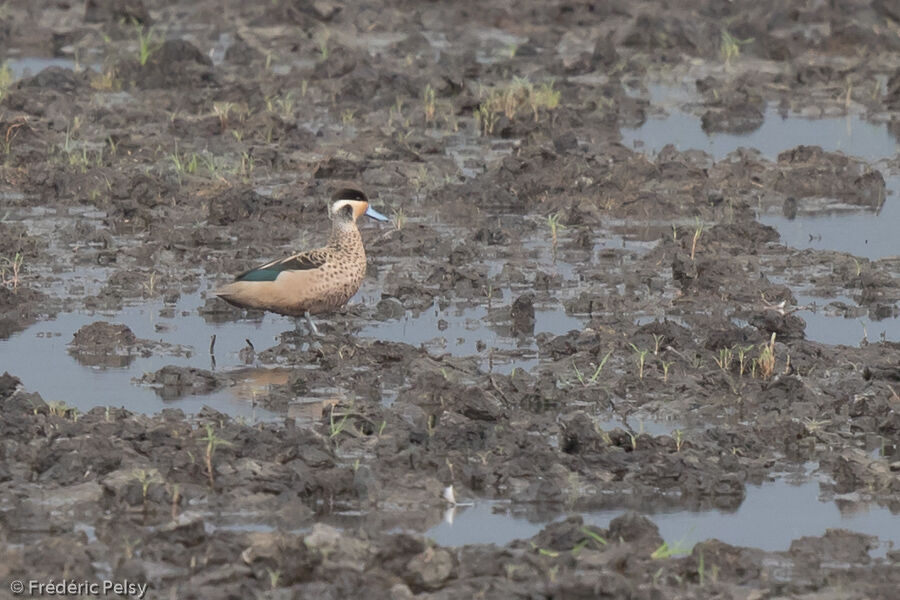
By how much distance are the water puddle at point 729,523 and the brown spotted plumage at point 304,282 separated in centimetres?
339

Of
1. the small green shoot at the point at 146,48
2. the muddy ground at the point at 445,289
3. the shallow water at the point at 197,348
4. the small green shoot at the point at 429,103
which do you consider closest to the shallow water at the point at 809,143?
the muddy ground at the point at 445,289

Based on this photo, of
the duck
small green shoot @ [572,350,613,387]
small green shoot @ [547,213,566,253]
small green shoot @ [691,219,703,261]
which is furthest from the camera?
small green shoot @ [547,213,566,253]

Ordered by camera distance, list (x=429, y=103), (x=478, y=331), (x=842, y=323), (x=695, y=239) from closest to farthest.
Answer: (x=478, y=331) → (x=842, y=323) → (x=695, y=239) → (x=429, y=103)

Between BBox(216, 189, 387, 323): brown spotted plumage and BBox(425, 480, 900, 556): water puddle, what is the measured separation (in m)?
3.39

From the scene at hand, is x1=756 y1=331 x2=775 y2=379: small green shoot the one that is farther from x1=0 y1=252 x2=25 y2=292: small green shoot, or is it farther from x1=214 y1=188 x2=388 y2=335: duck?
x1=0 y1=252 x2=25 y2=292: small green shoot

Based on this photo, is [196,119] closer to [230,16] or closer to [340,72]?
[340,72]

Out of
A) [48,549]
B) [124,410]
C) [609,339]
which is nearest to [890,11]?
[609,339]

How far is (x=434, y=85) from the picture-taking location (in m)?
21.0

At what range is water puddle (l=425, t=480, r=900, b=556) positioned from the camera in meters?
8.46

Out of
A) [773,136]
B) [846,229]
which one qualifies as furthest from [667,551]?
[773,136]

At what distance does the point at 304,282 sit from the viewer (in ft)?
39.2

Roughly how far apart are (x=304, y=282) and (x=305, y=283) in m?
0.01

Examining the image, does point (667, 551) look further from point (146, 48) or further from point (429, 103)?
point (146, 48)

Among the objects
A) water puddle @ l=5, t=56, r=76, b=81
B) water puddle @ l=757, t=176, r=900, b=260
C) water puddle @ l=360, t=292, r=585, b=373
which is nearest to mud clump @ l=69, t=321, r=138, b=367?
water puddle @ l=360, t=292, r=585, b=373
